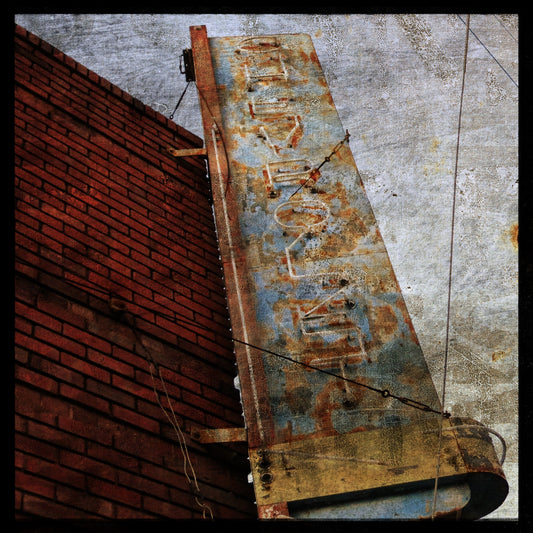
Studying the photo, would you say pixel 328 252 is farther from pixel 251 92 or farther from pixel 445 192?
pixel 445 192

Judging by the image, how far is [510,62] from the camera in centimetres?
1194

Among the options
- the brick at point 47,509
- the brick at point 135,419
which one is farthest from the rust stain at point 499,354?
the brick at point 47,509

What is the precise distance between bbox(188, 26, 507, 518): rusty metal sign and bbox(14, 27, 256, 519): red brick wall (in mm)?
369

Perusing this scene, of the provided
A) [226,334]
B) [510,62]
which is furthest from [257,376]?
[510,62]

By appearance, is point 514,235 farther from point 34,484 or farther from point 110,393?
point 34,484

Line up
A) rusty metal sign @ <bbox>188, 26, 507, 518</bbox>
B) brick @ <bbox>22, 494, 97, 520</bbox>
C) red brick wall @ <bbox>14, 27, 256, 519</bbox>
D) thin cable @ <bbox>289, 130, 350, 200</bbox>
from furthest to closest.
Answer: thin cable @ <bbox>289, 130, 350, 200</bbox> → rusty metal sign @ <bbox>188, 26, 507, 518</bbox> → red brick wall @ <bbox>14, 27, 256, 519</bbox> → brick @ <bbox>22, 494, 97, 520</bbox>

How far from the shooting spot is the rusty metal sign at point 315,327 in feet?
14.5

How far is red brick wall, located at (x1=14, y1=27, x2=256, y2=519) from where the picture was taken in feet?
12.5

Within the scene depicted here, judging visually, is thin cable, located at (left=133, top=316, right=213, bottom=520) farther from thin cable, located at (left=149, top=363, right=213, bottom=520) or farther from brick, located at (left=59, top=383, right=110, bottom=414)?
brick, located at (left=59, top=383, right=110, bottom=414)

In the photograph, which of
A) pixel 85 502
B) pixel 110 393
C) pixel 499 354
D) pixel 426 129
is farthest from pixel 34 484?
pixel 426 129

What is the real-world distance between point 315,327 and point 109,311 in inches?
62.4

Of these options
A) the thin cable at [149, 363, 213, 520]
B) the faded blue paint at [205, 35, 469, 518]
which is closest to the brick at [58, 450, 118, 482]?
the thin cable at [149, 363, 213, 520]
